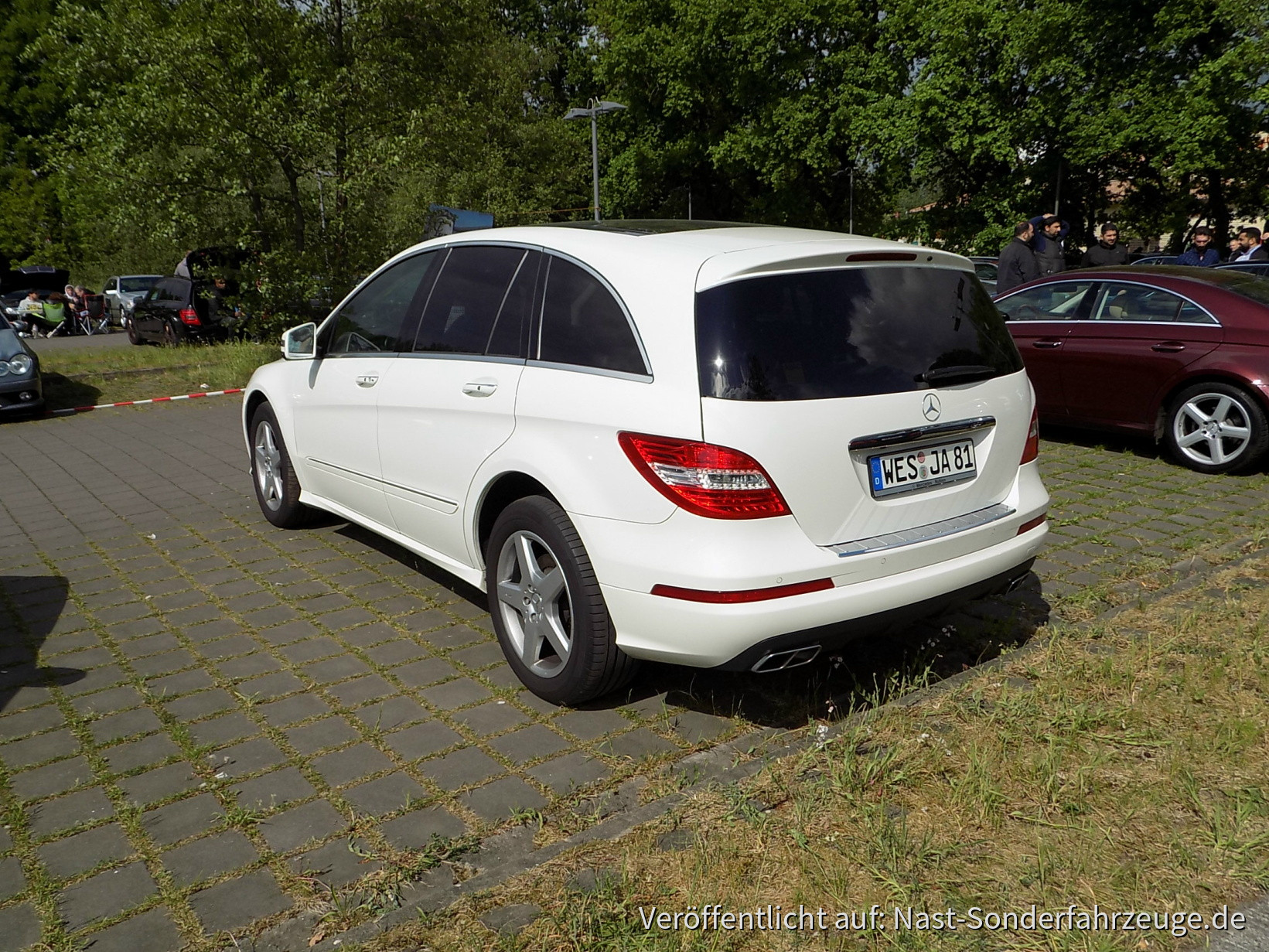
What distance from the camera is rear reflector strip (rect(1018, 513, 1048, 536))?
4.06 m

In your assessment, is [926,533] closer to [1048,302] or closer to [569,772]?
[569,772]

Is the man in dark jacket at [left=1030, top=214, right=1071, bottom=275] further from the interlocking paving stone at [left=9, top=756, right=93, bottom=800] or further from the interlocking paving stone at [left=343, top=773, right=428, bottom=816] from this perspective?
the interlocking paving stone at [left=9, top=756, right=93, bottom=800]

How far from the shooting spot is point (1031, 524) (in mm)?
4113

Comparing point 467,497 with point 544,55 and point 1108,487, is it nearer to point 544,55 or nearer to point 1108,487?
point 1108,487

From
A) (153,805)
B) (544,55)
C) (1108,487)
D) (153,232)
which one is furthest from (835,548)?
(544,55)

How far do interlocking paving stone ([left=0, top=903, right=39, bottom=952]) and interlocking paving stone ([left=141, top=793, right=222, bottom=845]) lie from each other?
1.30ft

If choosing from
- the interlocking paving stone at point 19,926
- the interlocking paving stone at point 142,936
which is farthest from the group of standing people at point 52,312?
the interlocking paving stone at point 142,936

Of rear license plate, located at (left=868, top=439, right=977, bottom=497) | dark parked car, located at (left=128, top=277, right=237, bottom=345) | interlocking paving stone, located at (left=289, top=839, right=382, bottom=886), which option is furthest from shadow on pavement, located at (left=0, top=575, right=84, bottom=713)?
dark parked car, located at (left=128, top=277, right=237, bottom=345)

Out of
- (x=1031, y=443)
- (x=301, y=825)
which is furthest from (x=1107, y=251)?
(x=301, y=825)

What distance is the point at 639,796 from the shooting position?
330 centimetres

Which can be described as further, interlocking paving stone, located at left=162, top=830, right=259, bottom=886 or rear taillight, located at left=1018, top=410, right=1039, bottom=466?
rear taillight, located at left=1018, top=410, right=1039, bottom=466

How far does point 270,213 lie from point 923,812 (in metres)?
17.1

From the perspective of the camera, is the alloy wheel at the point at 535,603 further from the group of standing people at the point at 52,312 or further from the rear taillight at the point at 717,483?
the group of standing people at the point at 52,312

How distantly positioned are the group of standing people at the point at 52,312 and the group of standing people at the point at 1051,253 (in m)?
28.2
